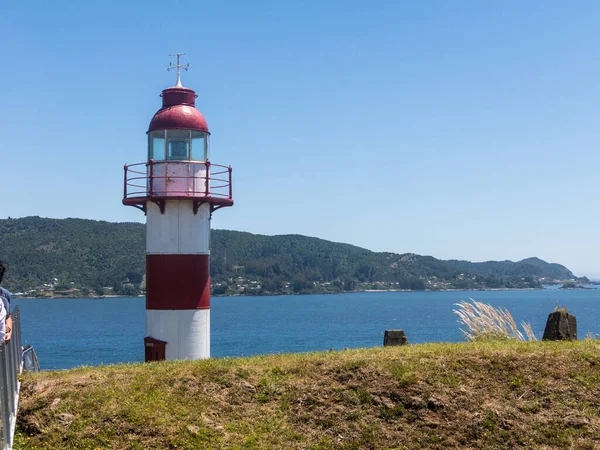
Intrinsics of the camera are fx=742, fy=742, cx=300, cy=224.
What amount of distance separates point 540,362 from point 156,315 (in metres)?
8.38

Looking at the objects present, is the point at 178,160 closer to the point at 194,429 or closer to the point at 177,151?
the point at 177,151

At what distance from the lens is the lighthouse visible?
16.4m

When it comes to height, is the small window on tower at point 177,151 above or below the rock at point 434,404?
above

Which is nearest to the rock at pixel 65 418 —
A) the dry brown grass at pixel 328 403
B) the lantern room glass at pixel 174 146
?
the dry brown grass at pixel 328 403

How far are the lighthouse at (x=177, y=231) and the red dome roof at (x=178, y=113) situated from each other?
0.07 feet

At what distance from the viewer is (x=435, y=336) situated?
7994 cm

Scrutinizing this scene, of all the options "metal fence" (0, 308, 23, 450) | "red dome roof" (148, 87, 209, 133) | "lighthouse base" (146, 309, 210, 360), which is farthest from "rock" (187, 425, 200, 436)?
"red dome roof" (148, 87, 209, 133)

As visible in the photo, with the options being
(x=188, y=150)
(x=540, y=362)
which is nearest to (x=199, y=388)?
(x=540, y=362)

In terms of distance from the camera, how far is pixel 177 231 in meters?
16.5

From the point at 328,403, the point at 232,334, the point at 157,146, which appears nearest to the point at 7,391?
the point at 328,403

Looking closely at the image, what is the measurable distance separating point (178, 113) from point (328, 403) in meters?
8.76

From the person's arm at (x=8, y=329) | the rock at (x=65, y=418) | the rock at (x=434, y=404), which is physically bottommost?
the rock at (x=65, y=418)

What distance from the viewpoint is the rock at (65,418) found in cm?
1004

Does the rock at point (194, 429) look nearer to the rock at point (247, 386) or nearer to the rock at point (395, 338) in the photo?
the rock at point (247, 386)
